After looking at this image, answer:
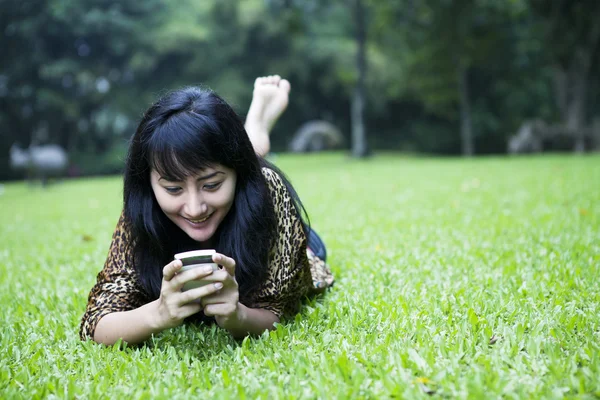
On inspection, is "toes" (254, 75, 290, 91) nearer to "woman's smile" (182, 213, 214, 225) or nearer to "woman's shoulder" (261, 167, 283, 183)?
"woman's shoulder" (261, 167, 283, 183)

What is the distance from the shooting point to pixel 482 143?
2319 centimetres

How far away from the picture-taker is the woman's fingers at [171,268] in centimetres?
153

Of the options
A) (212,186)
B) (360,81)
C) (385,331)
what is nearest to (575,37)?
(360,81)

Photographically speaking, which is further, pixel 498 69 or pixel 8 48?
pixel 498 69

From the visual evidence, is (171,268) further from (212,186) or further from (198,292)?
(212,186)

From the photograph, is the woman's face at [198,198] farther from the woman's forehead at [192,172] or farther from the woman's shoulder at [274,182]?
the woman's shoulder at [274,182]

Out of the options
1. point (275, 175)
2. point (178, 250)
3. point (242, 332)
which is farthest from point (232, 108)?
point (242, 332)

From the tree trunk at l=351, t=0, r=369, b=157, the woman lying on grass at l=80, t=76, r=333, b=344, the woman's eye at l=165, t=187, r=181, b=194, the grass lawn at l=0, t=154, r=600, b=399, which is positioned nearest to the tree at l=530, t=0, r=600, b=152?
the tree trunk at l=351, t=0, r=369, b=157

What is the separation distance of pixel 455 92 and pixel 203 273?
59.7 feet

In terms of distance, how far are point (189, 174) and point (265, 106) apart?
5.92ft

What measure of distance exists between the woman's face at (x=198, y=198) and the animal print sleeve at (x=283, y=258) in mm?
267

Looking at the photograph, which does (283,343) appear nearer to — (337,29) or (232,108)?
(232,108)

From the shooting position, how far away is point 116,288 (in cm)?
196

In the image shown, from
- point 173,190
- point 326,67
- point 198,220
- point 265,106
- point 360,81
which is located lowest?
point 198,220
